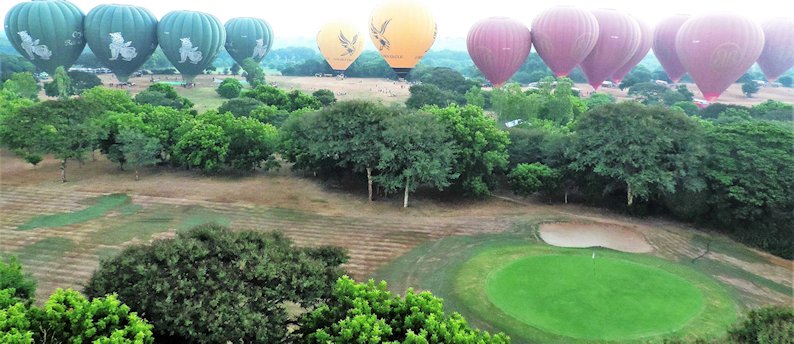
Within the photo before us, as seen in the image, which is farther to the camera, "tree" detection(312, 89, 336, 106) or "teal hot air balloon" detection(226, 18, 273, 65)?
"teal hot air balloon" detection(226, 18, 273, 65)

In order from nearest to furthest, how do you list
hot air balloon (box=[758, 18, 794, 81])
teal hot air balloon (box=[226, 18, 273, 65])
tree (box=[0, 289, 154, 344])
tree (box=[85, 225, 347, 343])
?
tree (box=[0, 289, 154, 344])
tree (box=[85, 225, 347, 343])
hot air balloon (box=[758, 18, 794, 81])
teal hot air balloon (box=[226, 18, 273, 65])

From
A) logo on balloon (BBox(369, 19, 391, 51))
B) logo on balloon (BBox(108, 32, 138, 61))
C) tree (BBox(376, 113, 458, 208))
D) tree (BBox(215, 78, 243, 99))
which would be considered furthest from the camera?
tree (BBox(215, 78, 243, 99))

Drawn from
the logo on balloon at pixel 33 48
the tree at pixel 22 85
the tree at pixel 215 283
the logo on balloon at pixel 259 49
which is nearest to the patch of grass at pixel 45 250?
the tree at pixel 215 283

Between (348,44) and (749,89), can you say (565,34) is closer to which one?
(348,44)

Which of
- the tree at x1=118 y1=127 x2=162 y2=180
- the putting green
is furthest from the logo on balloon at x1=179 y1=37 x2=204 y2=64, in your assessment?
the putting green

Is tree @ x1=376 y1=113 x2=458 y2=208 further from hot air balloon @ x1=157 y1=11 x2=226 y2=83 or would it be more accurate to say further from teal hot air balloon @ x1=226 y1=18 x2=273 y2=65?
teal hot air balloon @ x1=226 y1=18 x2=273 y2=65

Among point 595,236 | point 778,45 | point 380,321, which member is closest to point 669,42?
point 778,45

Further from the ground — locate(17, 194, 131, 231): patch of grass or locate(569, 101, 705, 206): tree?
locate(569, 101, 705, 206): tree
